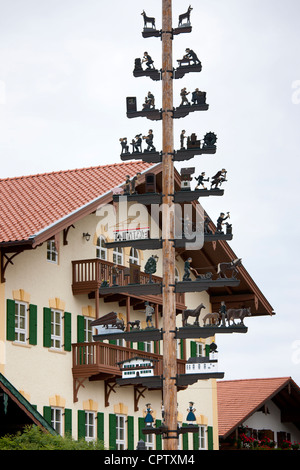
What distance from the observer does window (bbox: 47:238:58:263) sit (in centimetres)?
4169

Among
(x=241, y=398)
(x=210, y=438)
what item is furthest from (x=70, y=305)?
(x=241, y=398)

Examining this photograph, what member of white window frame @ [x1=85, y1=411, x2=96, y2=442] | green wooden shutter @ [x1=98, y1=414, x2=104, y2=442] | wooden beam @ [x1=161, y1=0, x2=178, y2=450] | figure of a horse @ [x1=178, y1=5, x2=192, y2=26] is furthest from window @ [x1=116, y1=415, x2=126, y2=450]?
figure of a horse @ [x1=178, y1=5, x2=192, y2=26]

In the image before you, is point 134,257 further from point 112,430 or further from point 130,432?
point 112,430

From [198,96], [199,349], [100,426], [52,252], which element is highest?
[198,96]

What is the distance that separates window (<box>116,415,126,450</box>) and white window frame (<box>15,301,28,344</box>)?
6680 mm

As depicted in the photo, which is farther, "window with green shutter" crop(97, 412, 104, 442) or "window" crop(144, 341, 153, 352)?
"window" crop(144, 341, 153, 352)

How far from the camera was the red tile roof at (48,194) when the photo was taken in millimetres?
39750

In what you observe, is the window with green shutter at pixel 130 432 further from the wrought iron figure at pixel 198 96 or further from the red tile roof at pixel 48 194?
the wrought iron figure at pixel 198 96

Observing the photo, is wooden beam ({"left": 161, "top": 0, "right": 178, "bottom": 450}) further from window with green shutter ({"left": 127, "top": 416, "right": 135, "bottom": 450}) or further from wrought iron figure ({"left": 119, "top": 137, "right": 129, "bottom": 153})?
window with green shutter ({"left": 127, "top": 416, "right": 135, "bottom": 450})

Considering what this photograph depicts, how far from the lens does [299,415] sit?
58.5m

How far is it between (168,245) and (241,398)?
24468 millimetres

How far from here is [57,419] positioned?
40969 mm
